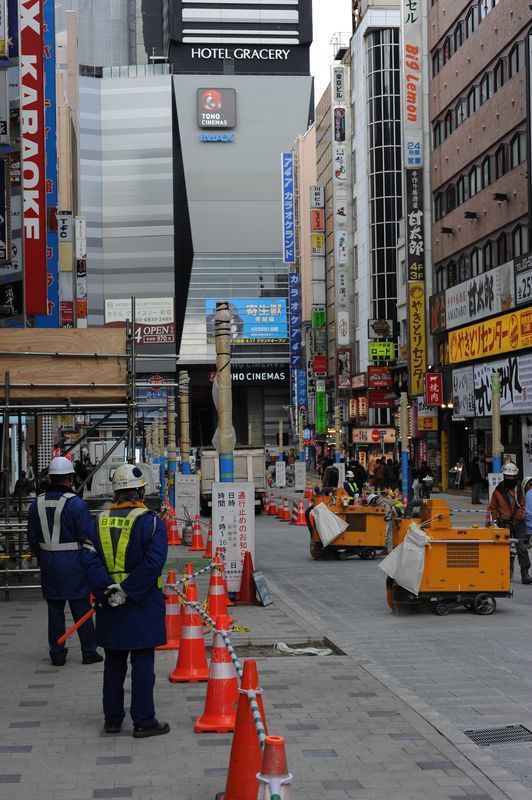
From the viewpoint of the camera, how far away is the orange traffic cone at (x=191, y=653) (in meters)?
9.61

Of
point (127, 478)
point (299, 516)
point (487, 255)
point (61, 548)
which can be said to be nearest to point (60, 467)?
point (61, 548)

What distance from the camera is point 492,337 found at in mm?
42844

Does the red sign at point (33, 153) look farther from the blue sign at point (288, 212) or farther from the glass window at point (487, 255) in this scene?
the blue sign at point (288, 212)

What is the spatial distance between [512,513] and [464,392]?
29.7 meters

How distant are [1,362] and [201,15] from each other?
122946mm

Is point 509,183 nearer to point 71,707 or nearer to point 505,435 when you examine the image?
point 505,435

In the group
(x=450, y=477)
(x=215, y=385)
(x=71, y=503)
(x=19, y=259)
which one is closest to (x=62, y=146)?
(x=450, y=477)

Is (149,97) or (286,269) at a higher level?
(149,97)

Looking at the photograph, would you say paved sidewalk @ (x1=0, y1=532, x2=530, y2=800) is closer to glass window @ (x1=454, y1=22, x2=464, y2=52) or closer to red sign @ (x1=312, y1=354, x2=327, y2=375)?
glass window @ (x1=454, y1=22, x2=464, y2=52)

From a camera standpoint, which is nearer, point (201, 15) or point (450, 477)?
point (450, 477)

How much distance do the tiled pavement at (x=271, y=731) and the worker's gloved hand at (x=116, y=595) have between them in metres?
0.92

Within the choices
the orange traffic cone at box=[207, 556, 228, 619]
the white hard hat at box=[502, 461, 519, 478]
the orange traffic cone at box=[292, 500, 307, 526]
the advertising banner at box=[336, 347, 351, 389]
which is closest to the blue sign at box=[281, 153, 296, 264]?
the advertising banner at box=[336, 347, 351, 389]

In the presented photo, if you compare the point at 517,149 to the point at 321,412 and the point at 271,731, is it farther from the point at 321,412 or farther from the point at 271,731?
the point at 321,412

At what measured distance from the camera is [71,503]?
34.5 ft
